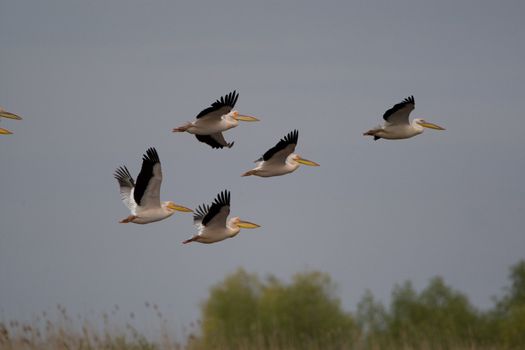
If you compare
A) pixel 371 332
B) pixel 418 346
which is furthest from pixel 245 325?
pixel 418 346

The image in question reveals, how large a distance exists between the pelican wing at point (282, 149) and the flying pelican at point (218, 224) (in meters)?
1.15

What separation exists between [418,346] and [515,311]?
733 cm

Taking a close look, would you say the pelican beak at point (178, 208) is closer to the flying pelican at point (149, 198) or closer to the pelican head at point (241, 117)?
the flying pelican at point (149, 198)

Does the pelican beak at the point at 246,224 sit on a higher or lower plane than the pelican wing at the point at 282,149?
lower

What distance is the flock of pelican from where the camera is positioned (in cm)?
1566

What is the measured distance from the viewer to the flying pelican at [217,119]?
16.8 meters

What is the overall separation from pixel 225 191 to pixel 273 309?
14.2 meters

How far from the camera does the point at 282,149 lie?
16.6 metres

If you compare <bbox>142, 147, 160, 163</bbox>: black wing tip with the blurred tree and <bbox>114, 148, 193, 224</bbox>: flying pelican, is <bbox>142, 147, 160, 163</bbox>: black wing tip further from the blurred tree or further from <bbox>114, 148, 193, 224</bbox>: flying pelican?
the blurred tree

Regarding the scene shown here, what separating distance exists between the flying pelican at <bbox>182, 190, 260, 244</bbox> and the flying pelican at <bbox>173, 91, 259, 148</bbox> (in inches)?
68.1

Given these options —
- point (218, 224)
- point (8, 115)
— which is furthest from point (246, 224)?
point (8, 115)

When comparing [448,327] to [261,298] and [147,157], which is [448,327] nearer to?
[261,298]

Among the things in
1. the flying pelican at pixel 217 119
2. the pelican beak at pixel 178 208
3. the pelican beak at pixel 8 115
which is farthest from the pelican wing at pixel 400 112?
the pelican beak at pixel 8 115

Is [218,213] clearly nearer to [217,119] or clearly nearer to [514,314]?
[217,119]
